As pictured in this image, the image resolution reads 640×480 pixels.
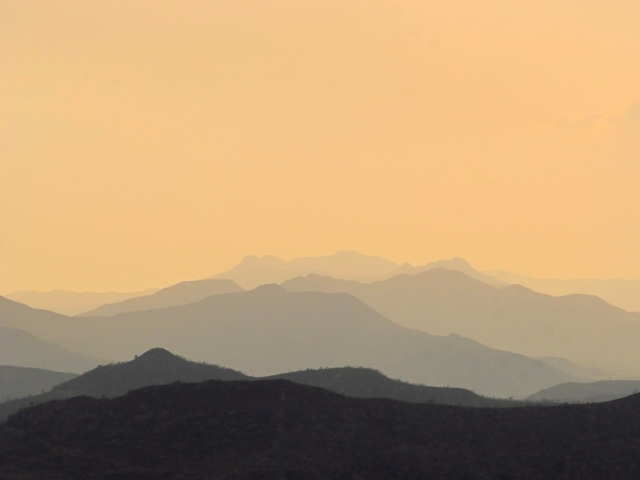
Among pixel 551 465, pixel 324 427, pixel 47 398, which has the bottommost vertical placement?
pixel 551 465

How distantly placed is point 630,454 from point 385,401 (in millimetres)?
15958

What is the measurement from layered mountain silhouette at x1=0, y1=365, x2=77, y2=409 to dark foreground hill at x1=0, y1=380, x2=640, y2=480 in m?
70.8

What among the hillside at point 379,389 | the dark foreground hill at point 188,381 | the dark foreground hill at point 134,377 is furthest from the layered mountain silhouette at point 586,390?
the dark foreground hill at point 134,377

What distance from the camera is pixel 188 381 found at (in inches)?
3406

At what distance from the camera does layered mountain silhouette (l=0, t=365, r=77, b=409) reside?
129m

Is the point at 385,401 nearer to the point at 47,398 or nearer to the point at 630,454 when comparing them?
the point at 630,454

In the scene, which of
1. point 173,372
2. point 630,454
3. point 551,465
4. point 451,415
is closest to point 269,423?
point 451,415

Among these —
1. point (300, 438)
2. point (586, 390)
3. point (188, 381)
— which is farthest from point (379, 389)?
point (586, 390)

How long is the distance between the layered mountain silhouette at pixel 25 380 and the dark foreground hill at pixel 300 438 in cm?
7081

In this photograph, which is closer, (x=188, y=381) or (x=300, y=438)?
(x=300, y=438)

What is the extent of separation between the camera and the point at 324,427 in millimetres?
56062

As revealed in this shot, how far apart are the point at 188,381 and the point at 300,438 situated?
34.1 metres

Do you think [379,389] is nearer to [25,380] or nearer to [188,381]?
[188,381]

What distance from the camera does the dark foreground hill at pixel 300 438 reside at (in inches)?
1957
